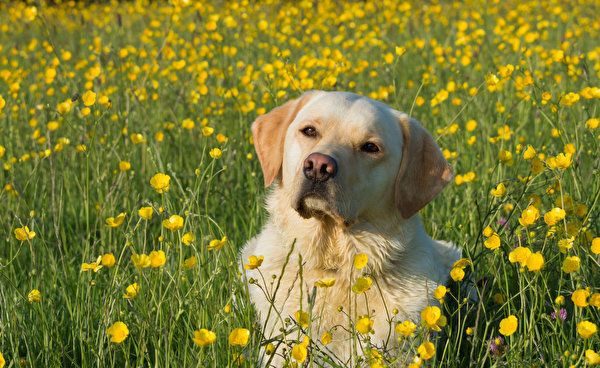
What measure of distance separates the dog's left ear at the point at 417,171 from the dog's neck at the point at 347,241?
0.10 metres

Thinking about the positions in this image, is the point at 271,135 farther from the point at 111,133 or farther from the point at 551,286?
the point at 111,133

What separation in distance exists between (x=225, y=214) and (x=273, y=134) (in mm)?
928

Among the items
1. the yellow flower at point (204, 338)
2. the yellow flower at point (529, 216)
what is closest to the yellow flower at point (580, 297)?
the yellow flower at point (529, 216)

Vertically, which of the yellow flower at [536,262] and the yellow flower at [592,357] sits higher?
the yellow flower at [536,262]

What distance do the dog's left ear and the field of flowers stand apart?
19cm

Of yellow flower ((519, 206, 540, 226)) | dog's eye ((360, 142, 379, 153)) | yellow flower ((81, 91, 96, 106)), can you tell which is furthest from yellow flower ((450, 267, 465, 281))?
yellow flower ((81, 91, 96, 106))

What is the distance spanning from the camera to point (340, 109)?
2.65m

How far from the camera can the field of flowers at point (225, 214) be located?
2.01 m

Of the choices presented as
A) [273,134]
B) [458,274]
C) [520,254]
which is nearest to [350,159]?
[273,134]

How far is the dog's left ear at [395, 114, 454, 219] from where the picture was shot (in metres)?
2.60

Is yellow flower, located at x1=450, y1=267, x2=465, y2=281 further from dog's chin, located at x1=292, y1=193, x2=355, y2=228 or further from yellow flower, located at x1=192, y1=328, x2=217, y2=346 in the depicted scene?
yellow flower, located at x1=192, y1=328, x2=217, y2=346

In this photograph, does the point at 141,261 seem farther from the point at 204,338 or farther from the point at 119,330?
the point at 204,338

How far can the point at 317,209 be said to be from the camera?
8.02 feet

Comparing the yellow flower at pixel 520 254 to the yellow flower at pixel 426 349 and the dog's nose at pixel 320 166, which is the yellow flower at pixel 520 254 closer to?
the yellow flower at pixel 426 349
